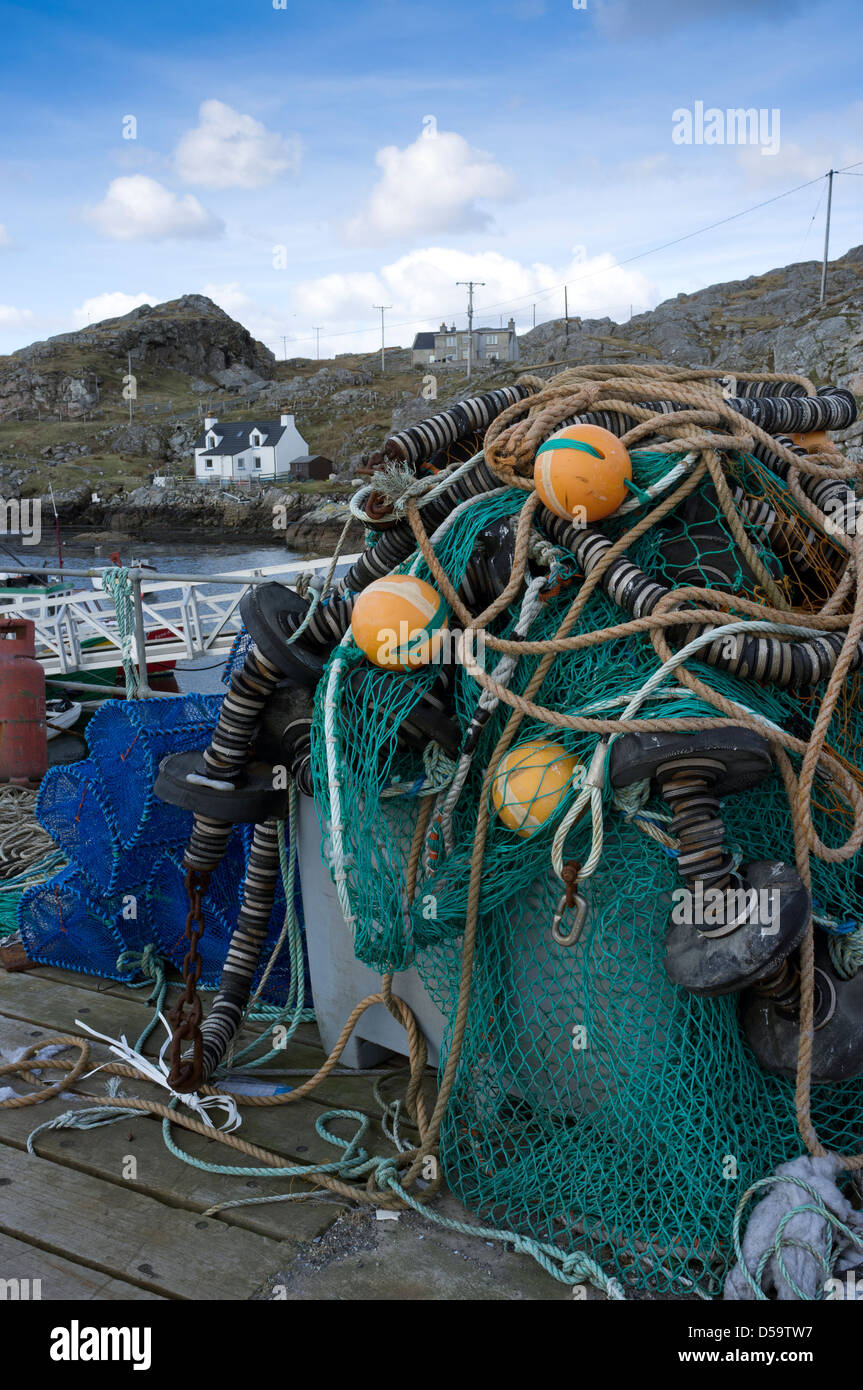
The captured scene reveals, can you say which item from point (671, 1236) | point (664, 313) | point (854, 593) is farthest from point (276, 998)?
point (664, 313)

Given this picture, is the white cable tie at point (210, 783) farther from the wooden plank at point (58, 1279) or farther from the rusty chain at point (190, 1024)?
the wooden plank at point (58, 1279)

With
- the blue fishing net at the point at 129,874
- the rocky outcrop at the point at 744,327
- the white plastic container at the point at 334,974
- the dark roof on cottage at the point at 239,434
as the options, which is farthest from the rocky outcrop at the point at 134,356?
the white plastic container at the point at 334,974

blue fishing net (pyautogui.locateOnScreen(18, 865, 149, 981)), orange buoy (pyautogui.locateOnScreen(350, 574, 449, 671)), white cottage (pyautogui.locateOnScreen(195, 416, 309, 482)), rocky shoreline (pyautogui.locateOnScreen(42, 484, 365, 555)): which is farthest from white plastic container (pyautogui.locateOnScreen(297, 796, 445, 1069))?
white cottage (pyautogui.locateOnScreen(195, 416, 309, 482))

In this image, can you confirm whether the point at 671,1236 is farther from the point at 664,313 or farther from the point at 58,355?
the point at 58,355

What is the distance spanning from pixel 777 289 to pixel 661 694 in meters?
123

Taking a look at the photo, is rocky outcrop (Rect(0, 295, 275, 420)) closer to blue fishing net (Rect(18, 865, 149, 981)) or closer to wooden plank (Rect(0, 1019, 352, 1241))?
blue fishing net (Rect(18, 865, 149, 981))

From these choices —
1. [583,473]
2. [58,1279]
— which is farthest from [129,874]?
[583,473]

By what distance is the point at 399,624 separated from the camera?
2795 mm

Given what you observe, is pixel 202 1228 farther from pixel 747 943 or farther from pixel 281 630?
pixel 281 630

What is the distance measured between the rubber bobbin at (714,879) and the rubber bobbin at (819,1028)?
234 millimetres

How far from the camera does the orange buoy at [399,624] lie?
2.80 metres

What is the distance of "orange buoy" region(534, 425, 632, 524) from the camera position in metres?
2.71

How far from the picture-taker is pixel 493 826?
2809 millimetres

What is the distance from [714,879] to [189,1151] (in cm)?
170
